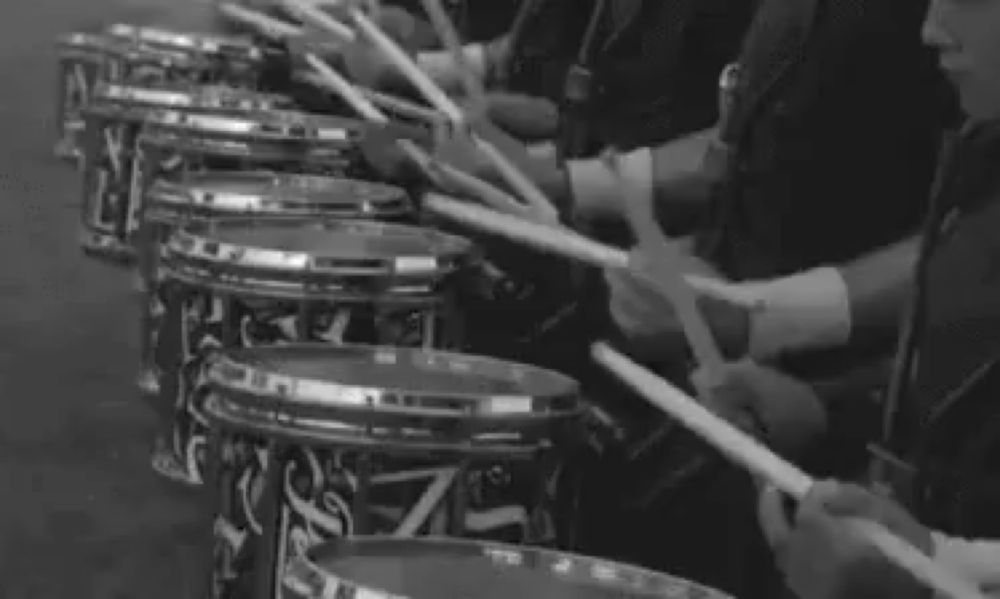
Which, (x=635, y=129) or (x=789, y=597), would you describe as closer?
(x=789, y=597)

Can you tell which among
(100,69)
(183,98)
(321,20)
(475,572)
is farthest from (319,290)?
(100,69)

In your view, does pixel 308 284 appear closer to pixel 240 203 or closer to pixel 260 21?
pixel 240 203

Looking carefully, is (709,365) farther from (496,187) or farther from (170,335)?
(170,335)

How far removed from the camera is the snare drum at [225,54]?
236 inches

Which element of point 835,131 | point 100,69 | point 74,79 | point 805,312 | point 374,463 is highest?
point 835,131

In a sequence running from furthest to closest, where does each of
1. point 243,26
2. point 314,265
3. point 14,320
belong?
Result: point 243,26
point 14,320
point 314,265

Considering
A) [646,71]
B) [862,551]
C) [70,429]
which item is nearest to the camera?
[862,551]

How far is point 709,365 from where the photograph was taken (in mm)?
2561

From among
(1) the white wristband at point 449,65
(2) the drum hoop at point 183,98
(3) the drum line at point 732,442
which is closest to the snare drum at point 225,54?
(2) the drum hoop at point 183,98

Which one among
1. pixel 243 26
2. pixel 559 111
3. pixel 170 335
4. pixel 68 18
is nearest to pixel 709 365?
pixel 170 335

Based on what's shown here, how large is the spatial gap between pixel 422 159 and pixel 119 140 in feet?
4.45

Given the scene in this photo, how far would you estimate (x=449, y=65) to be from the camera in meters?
4.89

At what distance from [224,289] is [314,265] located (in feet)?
0.58

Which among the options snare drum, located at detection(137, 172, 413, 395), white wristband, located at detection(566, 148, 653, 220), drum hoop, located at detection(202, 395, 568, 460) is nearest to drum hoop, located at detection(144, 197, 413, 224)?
snare drum, located at detection(137, 172, 413, 395)
